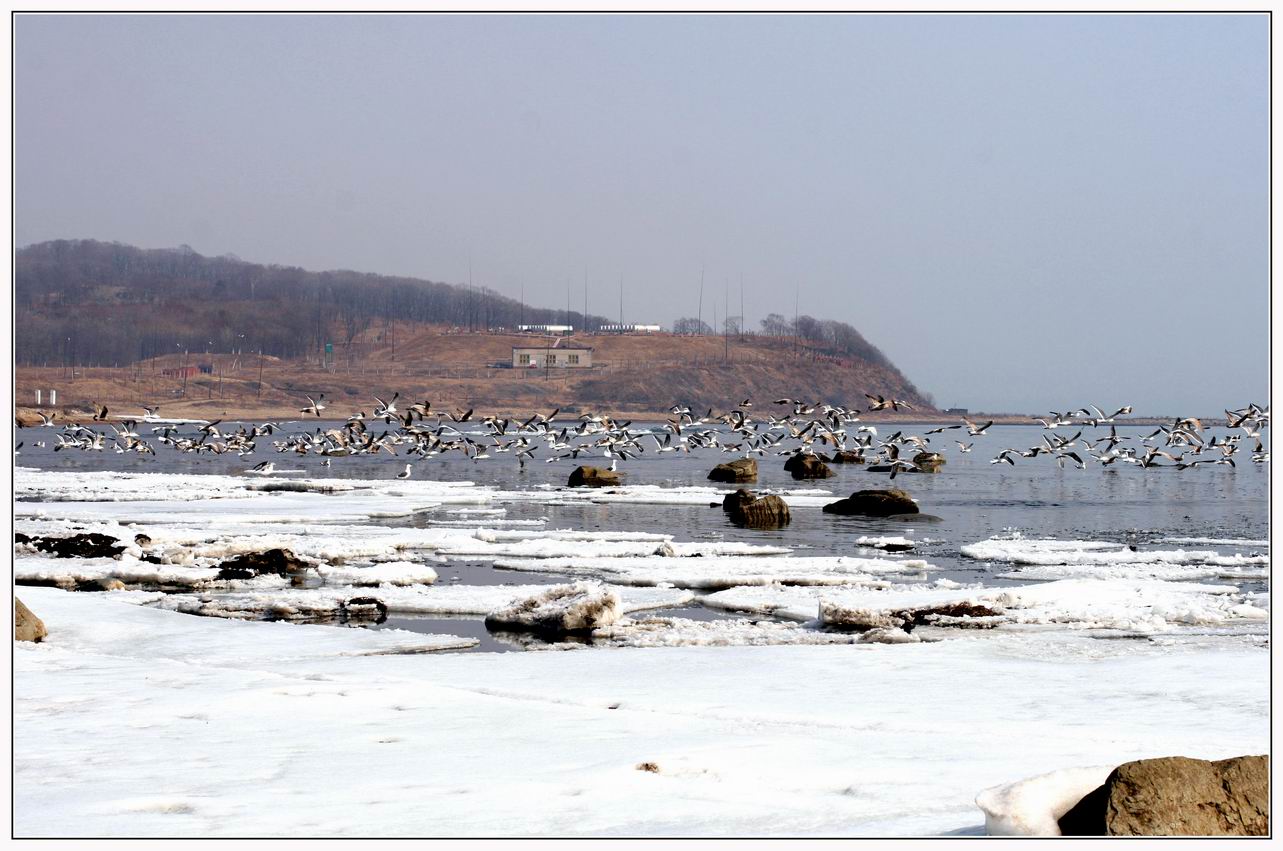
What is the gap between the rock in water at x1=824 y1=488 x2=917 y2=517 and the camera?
95.2 feet

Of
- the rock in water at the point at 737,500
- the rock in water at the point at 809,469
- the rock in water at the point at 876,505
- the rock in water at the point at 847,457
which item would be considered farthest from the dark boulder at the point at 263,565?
the rock in water at the point at 847,457

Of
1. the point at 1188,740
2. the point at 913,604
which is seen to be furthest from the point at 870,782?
the point at 913,604

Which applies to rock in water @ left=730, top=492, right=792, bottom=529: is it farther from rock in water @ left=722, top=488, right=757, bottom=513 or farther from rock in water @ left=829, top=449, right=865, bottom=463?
rock in water @ left=829, top=449, right=865, bottom=463

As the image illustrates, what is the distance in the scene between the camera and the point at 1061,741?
7.78 metres

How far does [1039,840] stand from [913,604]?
9.39 m

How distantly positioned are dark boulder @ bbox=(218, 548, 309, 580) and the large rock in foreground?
12842 mm

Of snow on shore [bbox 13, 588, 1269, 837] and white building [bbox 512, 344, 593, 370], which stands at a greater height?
white building [bbox 512, 344, 593, 370]

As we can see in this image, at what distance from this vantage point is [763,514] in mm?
26094

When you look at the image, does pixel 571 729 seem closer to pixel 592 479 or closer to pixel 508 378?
pixel 592 479

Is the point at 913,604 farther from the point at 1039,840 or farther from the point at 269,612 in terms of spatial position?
the point at 1039,840

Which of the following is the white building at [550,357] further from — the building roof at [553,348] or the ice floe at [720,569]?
the ice floe at [720,569]

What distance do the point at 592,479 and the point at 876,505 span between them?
11.2 metres

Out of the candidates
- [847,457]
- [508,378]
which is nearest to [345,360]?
[508,378]

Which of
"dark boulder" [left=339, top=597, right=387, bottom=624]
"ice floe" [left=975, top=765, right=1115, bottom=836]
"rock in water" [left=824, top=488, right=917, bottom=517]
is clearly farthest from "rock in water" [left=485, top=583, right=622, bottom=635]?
"rock in water" [left=824, top=488, right=917, bottom=517]
